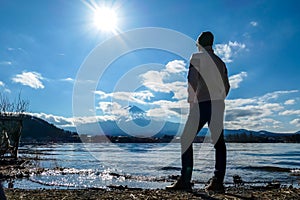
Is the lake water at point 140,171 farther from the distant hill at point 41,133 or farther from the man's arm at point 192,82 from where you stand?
the distant hill at point 41,133

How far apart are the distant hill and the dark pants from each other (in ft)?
409

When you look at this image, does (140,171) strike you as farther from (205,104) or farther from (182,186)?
(205,104)

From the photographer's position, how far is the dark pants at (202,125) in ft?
16.8

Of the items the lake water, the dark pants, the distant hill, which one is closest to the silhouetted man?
the dark pants

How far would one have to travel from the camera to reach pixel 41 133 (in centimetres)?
13312

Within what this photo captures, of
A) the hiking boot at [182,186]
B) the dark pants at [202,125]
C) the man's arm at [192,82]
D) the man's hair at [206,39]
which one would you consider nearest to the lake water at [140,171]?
the hiking boot at [182,186]

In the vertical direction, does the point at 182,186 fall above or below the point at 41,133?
below

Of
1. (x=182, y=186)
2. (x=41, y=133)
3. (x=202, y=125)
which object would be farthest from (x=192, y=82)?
(x=41, y=133)

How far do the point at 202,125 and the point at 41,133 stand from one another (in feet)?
448

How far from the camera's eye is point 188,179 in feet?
17.4

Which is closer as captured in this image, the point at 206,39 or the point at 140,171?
the point at 206,39

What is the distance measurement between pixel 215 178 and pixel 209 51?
2.08 metres

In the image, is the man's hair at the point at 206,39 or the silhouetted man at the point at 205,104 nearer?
the silhouetted man at the point at 205,104

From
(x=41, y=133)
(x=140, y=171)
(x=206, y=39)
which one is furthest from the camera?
(x=41, y=133)
